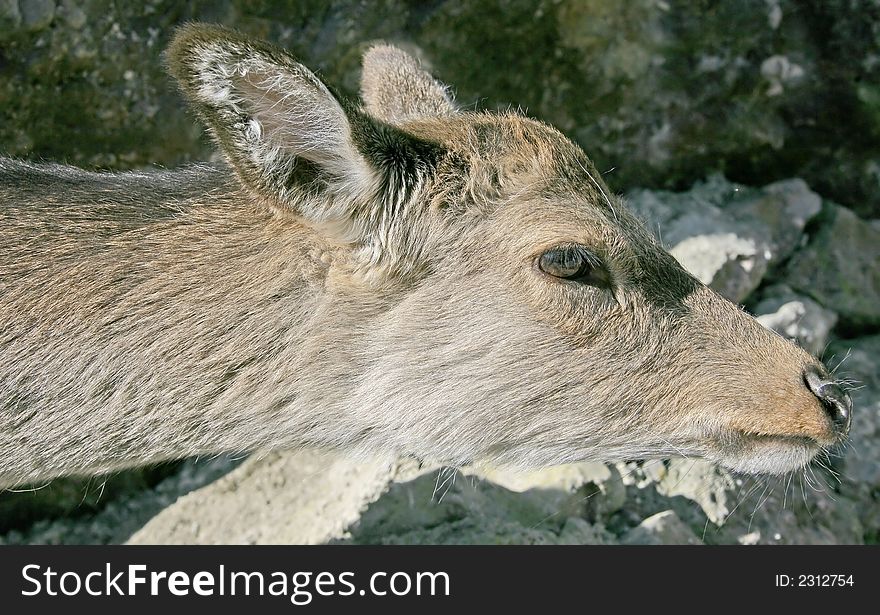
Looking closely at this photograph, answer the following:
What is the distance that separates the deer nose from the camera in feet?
11.4

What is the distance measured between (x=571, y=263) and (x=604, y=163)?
2882mm

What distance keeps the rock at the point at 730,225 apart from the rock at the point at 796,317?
0.12 metres

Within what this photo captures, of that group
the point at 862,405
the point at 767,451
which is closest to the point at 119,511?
the point at 767,451

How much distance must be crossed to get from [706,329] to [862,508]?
2.41 metres

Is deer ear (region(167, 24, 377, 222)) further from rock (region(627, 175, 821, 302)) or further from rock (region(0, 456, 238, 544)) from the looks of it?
rock (region(627, 175, 821, 302))

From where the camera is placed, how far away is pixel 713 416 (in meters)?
3.48

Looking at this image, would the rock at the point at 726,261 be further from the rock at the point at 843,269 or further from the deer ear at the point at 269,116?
the deer ear at the point at 269,116

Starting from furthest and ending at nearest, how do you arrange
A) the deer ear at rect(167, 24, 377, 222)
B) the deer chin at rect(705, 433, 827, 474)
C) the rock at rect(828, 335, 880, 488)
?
the rock at rect(828, 335, 880, 488) → the deer chin at rect(705, 433, 827, 474) → the deer ear at rect(167, 24, 377, 222)

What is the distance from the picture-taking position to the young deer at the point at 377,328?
→ 11.0 ft

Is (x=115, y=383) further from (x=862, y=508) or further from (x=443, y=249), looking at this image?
(x=862, y=508)

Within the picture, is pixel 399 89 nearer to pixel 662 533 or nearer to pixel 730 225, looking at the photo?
pixel 662 533

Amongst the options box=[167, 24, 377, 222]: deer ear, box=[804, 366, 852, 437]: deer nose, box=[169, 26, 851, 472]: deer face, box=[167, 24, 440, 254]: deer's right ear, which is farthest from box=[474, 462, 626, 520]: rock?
box=[167, 24, 377, 222]: deer ear

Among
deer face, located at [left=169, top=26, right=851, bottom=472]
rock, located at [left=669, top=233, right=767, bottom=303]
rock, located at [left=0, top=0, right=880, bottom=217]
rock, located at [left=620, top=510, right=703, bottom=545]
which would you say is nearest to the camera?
deer face, located at [left=169, top=26, right=851, bottom=472]

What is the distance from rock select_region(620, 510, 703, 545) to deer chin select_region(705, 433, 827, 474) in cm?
136
